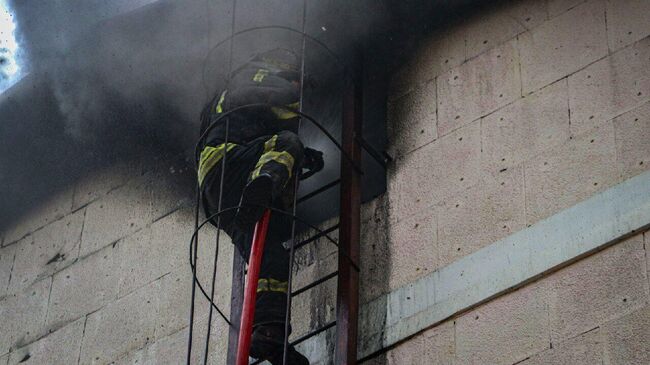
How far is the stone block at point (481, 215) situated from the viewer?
279 inches

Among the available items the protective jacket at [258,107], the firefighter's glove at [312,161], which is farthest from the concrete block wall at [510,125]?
the protective jacket at [258,107]

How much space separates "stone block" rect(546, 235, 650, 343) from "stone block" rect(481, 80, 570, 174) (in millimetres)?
783

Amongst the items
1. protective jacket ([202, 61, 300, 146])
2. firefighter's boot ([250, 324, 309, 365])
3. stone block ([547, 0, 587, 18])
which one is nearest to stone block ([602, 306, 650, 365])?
firefighter's boot ([250, 324, 309, 365])

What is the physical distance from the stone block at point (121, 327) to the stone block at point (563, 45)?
2.68 m

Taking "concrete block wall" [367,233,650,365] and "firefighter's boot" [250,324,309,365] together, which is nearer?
"concrete block wall" [367,233,650,365]

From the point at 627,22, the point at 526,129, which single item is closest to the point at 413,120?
the point at 526,129

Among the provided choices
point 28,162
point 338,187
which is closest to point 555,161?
point 338,187

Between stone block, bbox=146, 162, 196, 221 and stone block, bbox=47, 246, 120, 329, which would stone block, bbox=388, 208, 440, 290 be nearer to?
stone block, bbox=146, 162, 196, 221

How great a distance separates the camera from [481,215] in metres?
7.22

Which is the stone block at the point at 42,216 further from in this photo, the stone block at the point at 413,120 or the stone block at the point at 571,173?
the stone block at the point at 571,173

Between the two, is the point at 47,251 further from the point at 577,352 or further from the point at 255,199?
the point at 577,352

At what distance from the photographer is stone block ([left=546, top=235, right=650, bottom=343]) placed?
6332mm

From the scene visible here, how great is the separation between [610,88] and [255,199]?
5.92ft

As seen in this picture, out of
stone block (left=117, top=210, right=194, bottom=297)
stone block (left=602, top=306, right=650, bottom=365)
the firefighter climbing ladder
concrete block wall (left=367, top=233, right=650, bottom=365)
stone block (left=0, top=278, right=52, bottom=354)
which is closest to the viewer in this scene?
stone block (left=602, top=306, right=650, bottom=365)
